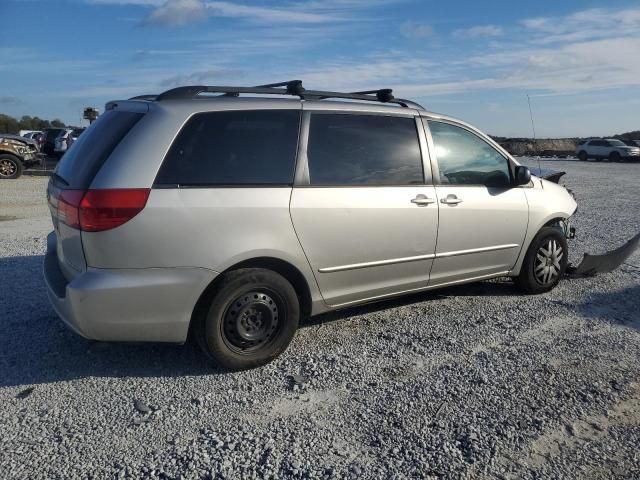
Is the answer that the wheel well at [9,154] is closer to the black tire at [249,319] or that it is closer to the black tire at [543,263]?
the black tire at [249,319]

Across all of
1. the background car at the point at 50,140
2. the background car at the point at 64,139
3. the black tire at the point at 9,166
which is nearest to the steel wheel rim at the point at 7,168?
the black tire at the point at 9,166

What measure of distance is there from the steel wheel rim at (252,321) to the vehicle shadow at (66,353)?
0.26 metres

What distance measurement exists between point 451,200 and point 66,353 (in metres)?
3.23

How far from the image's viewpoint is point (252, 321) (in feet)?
12.9

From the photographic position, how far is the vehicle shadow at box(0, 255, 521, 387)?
3.88 metres

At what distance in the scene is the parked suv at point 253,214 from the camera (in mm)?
3492

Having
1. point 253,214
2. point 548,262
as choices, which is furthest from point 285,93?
point 548,262

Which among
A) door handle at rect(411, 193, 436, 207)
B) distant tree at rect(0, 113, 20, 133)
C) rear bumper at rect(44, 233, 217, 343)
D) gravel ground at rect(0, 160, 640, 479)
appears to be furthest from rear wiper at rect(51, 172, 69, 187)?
distant tree at rect(0, 113, 20, 133)

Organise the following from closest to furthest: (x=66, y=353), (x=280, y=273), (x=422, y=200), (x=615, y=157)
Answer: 1. (x=280, y=273)
2. (x=66, y=353)
3. (x=422, y=200)
4. (x=615, y=157)

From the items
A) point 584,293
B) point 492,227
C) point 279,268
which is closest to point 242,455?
point 279,268

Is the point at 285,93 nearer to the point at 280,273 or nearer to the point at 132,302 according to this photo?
the point at 280,273

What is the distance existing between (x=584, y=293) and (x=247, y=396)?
3.79 m

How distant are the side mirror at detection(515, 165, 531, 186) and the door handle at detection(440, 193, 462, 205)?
822mm

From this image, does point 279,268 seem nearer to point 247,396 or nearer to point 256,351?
point 256,351
